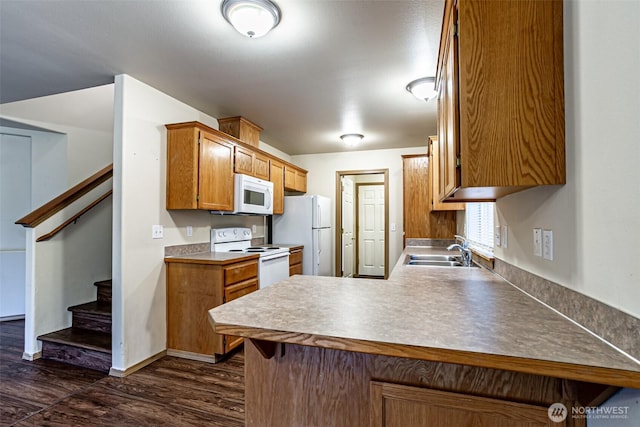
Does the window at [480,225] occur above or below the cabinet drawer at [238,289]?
above

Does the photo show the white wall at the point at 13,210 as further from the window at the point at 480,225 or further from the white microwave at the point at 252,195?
the window at the point at 480,225

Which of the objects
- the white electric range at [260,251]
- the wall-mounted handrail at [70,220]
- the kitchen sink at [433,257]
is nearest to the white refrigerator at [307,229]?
the white electric range at [260,251]

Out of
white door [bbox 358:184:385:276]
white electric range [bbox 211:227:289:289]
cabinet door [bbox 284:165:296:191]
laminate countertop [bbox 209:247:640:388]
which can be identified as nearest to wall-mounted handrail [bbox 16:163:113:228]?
white electric range [bbox 211:227:289:289]

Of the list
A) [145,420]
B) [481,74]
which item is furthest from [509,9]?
[145,420]

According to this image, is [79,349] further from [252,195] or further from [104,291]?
[252,195]

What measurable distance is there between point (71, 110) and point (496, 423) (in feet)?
15.6

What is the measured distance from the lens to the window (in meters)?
2.31

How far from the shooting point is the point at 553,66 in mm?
1053

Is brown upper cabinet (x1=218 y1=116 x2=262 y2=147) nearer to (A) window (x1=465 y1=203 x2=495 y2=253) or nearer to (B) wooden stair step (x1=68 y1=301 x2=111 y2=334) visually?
(B) wooden stair step (x1=68 y1=301 x2=111 y2=334)

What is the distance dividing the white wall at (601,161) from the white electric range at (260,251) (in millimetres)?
2668

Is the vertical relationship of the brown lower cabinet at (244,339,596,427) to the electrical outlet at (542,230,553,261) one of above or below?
below

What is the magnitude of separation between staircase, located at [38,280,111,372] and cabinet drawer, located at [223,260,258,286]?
1094 millimetres

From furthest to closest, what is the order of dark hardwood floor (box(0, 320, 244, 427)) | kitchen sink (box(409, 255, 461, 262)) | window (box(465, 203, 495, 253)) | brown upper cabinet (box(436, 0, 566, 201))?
1. kitchen sink (box(409, 255, 461, 262))
2. window (box(465, 203, 495, 253))
3. dark hardwood floor (box(0, 320, 244, 427))
4. brown upper cabinet (box(436, 0, 566, 201))

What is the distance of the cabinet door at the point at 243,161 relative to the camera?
3.41 m
